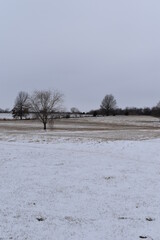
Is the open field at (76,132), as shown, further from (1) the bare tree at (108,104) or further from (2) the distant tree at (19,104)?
(1) the bare tree at (108,104)

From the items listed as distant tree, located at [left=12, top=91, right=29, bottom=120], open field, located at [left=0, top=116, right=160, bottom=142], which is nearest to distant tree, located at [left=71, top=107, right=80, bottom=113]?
distant tree, located at [left=12, top=91, right=29, bottom=120]

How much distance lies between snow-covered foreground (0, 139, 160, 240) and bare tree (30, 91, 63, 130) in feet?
126

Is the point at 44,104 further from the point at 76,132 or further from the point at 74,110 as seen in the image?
the point at 74,110

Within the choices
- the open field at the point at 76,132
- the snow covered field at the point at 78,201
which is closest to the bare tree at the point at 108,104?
the open field at the point at 76,132

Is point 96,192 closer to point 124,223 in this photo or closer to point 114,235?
point 124,223

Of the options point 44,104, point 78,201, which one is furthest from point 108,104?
point 78,201

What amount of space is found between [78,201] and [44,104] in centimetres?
4477

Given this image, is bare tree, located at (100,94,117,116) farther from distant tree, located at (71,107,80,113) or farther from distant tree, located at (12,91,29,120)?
distant tree, located at (12,91,29,120)

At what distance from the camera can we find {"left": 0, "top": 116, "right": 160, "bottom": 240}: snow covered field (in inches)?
205

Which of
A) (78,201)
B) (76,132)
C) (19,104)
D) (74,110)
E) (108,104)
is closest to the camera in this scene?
(78,201)

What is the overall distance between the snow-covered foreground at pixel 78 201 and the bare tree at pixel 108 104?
13769cm

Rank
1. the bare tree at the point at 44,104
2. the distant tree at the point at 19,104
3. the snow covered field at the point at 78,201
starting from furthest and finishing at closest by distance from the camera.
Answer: the distant tree at the point at 19,104, the bare tree at the point at 44,104, the snow covered field at the point at 78,201

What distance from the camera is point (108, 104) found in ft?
494

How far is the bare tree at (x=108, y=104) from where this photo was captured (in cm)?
14902
